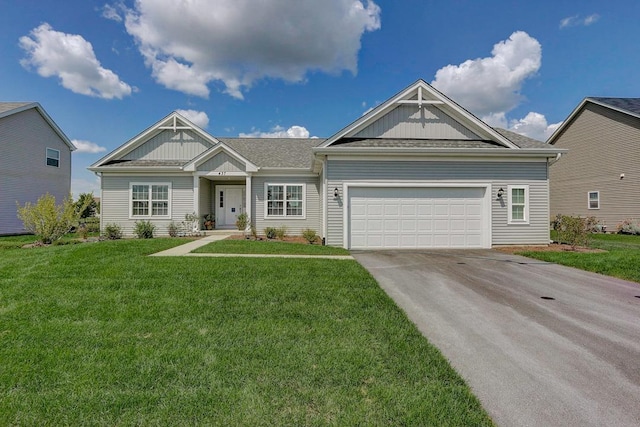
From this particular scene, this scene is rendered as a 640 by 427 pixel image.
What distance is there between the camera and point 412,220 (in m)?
11.5

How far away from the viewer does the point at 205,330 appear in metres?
3.75

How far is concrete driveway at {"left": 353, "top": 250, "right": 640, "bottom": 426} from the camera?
2600mm

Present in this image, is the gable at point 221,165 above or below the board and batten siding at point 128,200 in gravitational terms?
above

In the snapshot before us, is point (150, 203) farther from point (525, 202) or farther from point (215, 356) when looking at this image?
point (525, 202)

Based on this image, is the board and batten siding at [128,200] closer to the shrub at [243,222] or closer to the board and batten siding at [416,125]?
the shrub at [243,222]

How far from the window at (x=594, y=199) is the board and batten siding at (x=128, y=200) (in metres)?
24.1

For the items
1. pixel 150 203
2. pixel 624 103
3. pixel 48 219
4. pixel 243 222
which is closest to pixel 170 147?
pixel 150 203

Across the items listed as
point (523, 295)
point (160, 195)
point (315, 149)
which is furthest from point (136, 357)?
point (160, 195)

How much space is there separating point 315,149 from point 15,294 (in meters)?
8.62

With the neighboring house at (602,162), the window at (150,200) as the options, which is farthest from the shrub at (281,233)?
the neighboring house at (602,162)

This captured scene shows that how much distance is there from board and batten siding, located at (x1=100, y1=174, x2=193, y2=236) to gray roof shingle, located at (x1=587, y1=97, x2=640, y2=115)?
79.6 ft

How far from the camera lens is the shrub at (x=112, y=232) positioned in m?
14.3

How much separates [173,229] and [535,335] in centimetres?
1476

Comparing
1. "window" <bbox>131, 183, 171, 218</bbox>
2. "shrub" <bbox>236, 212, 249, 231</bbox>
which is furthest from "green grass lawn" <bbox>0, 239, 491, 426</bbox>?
"window" <bbox>131, 183, 171, 218</bbox>
